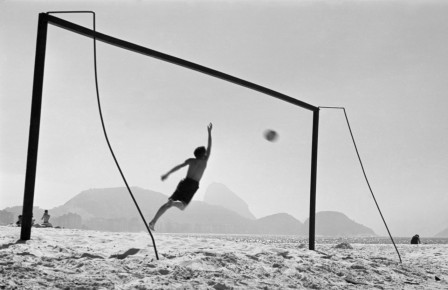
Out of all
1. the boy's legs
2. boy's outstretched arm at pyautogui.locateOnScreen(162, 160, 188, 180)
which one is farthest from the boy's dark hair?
the boy's legs

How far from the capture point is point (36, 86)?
5277mm

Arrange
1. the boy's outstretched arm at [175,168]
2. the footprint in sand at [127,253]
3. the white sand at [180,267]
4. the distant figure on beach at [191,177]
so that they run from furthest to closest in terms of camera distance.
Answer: the distant figure on beach at [191,177], the boy's outstretched arm at [175,168], the footprint in sand at [127,253], the white sand at [180,267]

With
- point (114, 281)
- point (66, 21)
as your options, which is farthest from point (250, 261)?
point (66, 21)

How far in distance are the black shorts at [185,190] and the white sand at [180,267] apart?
2.34ft

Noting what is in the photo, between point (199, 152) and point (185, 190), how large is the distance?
0.58 m

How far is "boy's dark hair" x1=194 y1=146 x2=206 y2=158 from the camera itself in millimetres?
6062

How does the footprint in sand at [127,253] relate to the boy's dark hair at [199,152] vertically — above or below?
below

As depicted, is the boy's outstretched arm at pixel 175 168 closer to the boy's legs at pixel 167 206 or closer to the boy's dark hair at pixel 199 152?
the boy's dark hair at pixel 199 152

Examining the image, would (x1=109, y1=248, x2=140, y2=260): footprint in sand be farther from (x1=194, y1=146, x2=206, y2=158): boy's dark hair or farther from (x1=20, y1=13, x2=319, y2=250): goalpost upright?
(x1=194, y1=146, x2=206, y2=158): boy's dark hair

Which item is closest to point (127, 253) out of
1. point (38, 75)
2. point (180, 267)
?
point (180, 267)

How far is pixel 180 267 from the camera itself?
4770 millimetres

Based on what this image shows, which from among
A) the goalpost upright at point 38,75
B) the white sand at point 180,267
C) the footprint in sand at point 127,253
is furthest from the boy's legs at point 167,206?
the goalpost upright at point 38,75

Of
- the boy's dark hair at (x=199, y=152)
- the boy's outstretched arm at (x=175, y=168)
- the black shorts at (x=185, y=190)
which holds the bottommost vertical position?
the black shorts at (x=185, y=190)

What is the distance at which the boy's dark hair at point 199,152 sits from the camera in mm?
6062
